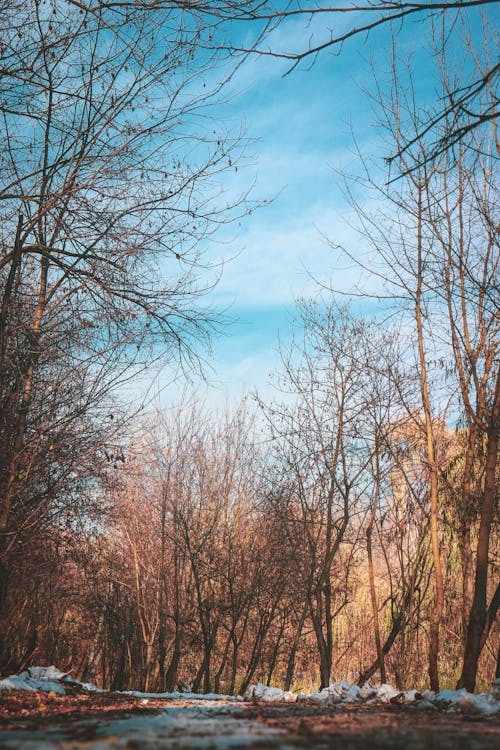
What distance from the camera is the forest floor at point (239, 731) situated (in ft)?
7.10

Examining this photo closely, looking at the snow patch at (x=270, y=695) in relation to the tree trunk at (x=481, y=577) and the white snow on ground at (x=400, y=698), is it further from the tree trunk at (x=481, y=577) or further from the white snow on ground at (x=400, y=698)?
the tree trunk at (x=481, y=577)

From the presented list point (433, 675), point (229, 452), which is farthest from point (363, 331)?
point (433, 675)

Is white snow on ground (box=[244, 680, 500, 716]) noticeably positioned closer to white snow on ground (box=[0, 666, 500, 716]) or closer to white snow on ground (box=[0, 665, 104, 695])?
white snow on ground (box=[0, 666, 500, 716])

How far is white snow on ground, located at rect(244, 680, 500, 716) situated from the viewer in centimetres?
427

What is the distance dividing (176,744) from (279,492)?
10265 millimetres

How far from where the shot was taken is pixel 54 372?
315 inches

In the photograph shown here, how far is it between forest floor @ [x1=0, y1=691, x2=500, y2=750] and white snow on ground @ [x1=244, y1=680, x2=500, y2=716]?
276mm

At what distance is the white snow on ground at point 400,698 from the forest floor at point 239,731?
0.28 m

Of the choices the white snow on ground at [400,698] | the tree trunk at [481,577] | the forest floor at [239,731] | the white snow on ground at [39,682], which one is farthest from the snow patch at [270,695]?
the forest floor at [239,731]

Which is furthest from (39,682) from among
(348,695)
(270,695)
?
(348,695)

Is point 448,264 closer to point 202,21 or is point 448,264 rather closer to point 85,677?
point 202,21

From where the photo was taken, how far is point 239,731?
2.63 m

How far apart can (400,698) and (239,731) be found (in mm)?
3261

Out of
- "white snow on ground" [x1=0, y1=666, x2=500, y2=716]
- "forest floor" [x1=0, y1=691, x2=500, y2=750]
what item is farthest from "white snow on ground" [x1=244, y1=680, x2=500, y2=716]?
"forest floor" [x1=0, y1=691, x2=500, y2=750]
